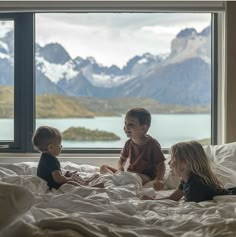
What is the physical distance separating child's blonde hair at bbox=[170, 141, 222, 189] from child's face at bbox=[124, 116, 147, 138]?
0.56 metres

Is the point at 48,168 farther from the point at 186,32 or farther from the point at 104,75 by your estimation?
the point at 186,32

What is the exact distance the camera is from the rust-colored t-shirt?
2436 mm

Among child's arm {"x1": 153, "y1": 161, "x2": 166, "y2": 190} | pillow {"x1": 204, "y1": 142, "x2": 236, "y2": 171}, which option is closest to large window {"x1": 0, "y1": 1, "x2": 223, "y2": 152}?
pillow {"x1": 204, "y1": 142, "x2": 236, "y2": 171}

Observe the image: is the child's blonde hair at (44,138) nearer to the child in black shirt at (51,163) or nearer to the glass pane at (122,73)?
the child in black shirt at (51,163)

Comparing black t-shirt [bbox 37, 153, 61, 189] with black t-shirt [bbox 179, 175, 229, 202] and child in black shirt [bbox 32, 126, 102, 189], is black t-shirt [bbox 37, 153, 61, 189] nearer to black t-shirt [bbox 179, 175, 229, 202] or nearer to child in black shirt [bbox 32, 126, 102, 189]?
child in black shirt [bbox 32, 126, 102, 189]

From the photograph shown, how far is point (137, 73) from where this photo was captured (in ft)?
10.6

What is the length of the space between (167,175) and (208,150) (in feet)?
1.16

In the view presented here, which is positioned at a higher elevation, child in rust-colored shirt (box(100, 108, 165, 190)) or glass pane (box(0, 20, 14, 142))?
glass pane (box(0, 20, 14, 142))

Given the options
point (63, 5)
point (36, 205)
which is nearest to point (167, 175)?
point (36, 205)

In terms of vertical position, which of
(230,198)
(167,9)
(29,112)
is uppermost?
(167,9)

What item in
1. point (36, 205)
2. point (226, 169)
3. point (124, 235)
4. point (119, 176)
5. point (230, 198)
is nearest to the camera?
point (124, 235)

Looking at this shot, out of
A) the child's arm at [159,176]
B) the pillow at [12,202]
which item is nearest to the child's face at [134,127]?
A: the child's arm at [159,176]

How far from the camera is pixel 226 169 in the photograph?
2283mm

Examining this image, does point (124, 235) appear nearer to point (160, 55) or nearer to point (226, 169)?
point (226, 169)
